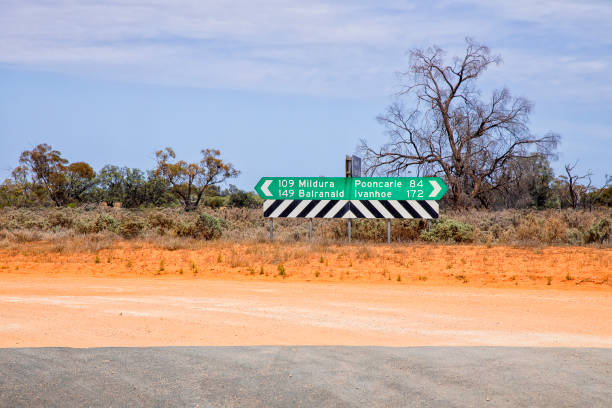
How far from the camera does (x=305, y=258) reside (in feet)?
55.9

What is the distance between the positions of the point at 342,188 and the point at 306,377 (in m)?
15.1

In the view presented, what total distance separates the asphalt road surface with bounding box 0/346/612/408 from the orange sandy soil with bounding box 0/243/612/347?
57 centimetres

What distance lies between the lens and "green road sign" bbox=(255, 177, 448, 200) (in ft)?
66.4

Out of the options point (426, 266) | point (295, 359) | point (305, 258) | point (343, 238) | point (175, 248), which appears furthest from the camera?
point (343, 238)

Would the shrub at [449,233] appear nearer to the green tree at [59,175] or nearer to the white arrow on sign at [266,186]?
the white arrow on sign at [266,186]

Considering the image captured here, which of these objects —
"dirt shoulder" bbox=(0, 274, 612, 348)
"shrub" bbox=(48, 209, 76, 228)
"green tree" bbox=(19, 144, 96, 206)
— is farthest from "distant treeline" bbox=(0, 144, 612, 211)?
"dirt shoulder" bbox=(0, 274, 612, 348)

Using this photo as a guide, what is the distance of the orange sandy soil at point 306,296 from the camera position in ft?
25.1

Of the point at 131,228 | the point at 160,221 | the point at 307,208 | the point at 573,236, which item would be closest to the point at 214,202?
the point at 160,221

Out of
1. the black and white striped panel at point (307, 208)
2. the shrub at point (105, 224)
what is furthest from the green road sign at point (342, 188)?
the shrub at point (105, 224)

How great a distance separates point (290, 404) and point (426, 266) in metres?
11.3

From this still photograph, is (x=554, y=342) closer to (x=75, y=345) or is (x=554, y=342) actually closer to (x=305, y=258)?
(x=75, y=345)

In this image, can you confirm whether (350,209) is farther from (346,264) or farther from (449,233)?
(346,264)

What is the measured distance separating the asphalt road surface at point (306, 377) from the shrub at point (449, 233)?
46.7ft

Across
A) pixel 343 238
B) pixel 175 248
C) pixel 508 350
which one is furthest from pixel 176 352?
pixel 343 238
